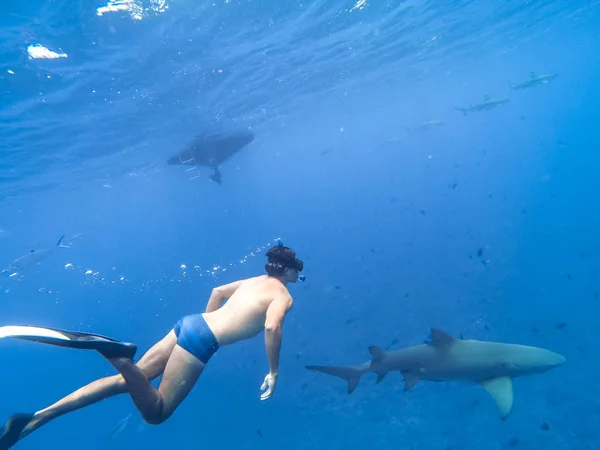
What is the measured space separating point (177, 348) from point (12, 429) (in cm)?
188

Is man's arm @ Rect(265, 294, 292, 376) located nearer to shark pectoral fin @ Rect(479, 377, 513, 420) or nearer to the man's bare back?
the man's bare back

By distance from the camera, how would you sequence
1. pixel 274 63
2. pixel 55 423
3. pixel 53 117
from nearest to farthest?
pixel 53 117
pixel 274 63
pixel 55 423

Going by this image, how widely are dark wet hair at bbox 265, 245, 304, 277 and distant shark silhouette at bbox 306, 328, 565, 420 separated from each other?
99.1 inches

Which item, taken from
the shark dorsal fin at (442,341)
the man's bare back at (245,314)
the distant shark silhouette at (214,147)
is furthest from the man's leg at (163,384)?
the distant shark silhouette at (214,147)

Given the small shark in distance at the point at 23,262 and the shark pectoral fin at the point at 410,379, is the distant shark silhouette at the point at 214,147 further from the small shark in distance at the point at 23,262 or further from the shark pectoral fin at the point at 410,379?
the shark pectoral fin at the point at 410,379

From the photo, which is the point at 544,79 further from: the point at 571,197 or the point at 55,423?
the point at 55,423

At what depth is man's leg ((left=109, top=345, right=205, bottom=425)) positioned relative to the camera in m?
4.19

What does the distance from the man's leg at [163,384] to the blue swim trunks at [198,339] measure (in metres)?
0.07

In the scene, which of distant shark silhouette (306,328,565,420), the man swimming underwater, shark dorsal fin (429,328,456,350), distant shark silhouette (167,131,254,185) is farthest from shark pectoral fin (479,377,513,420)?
distant shark silhouette (167,131,254,185)

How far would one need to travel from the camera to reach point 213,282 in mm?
31031

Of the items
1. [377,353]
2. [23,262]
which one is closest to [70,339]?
[377,353]

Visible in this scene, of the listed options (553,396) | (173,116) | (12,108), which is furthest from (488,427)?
(173,116)

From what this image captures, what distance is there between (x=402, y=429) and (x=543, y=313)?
279 inches

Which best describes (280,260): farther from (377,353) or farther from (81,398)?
(377,353)
